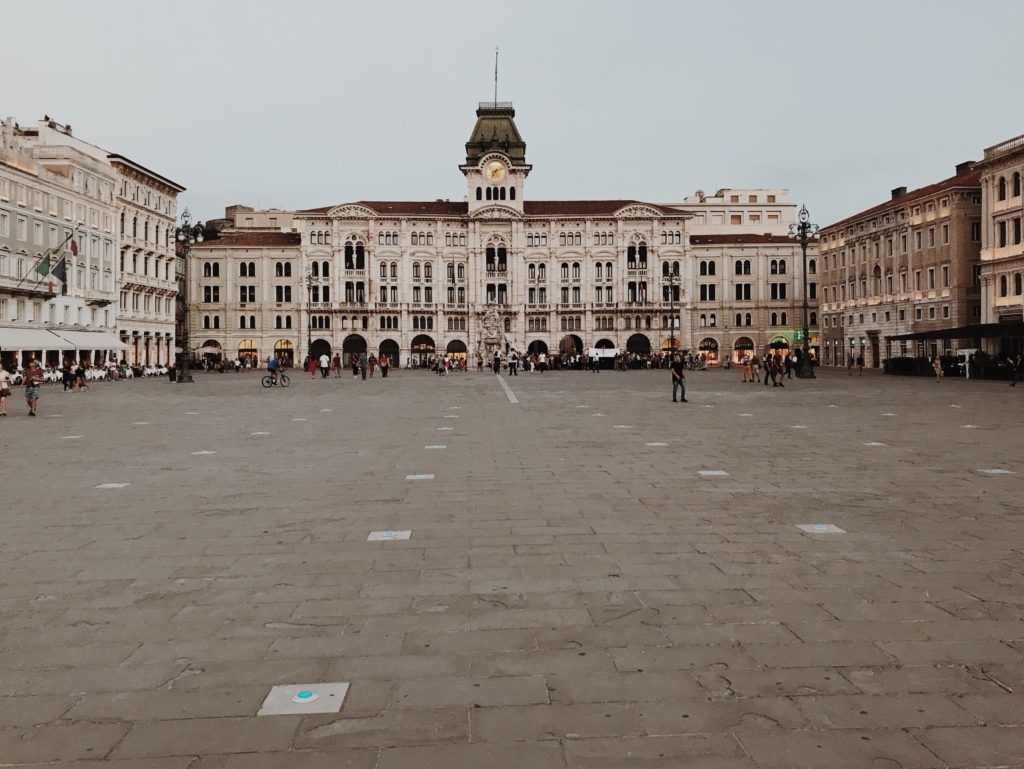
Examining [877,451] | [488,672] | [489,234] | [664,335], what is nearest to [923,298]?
[664,335]

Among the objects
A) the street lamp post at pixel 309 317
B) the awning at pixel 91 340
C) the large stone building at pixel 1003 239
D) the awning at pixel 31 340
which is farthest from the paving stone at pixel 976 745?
the street lamp post at pixel 309 317

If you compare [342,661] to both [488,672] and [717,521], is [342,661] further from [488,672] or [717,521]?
[717,521]

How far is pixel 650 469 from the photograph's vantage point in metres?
11.6

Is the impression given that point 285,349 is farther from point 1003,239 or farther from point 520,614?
point 520,614

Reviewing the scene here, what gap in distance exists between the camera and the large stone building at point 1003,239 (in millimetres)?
52406

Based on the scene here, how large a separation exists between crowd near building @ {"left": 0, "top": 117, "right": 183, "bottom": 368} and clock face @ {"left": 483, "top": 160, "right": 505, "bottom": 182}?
3413 centimetres

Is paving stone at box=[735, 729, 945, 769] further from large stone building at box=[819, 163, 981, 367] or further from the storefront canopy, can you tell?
large stone building at box=[819, 163, 981, 367]

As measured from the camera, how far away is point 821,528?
766 centimetres

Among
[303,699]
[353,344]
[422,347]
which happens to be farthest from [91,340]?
[303,699]

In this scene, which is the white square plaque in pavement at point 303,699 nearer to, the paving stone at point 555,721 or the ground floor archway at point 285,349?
the paving stone at point 555,721

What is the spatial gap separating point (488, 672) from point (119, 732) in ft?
5.54

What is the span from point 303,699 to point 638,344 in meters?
96.7

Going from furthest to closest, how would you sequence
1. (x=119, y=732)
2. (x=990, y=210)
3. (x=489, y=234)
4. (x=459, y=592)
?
(x=489, y=234) < (x=990, y=210) < (x=459, y=592) < (x=119, y=732)

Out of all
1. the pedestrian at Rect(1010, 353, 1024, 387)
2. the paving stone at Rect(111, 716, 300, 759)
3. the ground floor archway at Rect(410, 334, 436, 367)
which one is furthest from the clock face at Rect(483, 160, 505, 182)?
the paving stone at Rect(111, 716, 300, 759)
